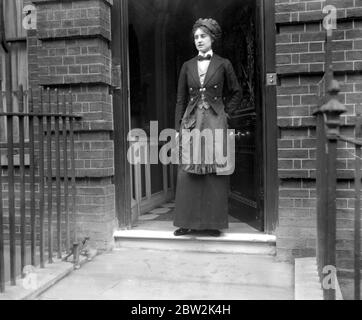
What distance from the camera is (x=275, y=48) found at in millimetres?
4219

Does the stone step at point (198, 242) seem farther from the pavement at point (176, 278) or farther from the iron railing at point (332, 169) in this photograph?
the iron railing at point (332, 169)

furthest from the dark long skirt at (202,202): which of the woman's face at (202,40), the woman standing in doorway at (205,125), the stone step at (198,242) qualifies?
the woman's face at (202,40)

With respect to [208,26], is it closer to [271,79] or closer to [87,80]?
[271,79]

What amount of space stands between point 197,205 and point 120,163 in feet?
2.94

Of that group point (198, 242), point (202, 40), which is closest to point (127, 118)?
point (202, 40)

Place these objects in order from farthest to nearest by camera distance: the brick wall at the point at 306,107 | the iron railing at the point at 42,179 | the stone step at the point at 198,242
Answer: the stone step at the point at 198,242 → the brick wall at the point at 306,107 → the iron railing at the point at 42,179

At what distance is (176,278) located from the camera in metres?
3.77

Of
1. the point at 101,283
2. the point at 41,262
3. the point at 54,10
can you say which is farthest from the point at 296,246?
the point at 54,10

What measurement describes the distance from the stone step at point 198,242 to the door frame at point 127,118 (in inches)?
5.0

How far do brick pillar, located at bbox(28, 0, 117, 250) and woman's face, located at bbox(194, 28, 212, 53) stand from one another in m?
0.90

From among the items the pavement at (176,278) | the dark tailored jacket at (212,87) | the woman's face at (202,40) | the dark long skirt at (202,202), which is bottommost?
the pavement at (176,278)

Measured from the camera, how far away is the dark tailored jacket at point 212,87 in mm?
4578

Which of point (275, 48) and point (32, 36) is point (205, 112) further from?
point (32, 36)

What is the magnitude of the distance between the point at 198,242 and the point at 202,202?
399mm
